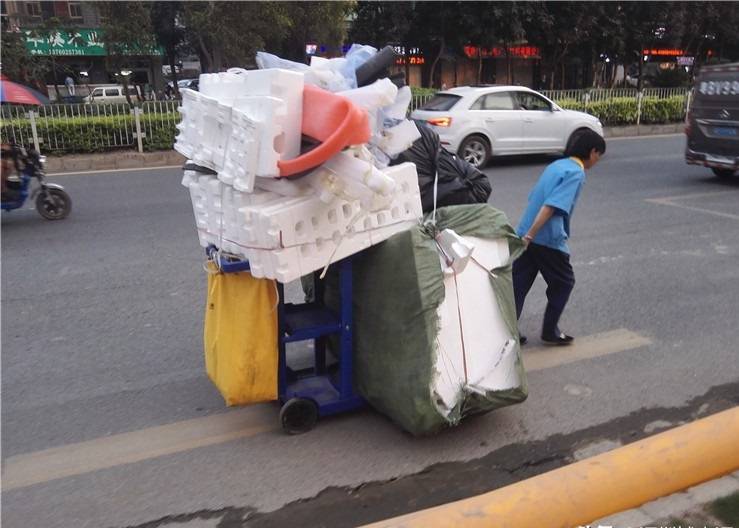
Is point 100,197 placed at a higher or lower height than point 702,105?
lower

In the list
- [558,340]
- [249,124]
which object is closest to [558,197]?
[558,340]

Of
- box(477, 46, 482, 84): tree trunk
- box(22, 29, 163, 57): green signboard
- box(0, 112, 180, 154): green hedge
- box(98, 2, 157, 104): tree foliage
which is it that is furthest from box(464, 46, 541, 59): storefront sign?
box(0, 112, 180, 154): green hedge

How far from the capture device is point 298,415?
3541 millimetres

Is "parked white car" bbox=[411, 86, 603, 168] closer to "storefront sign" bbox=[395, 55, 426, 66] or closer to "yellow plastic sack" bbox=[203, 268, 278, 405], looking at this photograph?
"yellow plastic sack" bbox=[203, 268, 278, 405]

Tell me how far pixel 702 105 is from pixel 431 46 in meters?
18.1

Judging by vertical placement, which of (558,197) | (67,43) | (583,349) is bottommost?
(583,349)

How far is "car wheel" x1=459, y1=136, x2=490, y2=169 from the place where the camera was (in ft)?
40.5

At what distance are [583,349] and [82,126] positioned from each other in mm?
11384

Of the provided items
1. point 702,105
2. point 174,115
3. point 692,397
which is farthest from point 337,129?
point 174,115

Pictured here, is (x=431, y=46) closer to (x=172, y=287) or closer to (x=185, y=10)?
(x=185, y=10)

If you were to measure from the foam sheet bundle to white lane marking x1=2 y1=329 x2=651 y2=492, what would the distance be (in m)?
1.00

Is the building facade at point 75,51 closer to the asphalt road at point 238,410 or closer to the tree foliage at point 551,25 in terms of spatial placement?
the tree foliage at point 551,25

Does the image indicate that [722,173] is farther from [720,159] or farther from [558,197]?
[558,197]

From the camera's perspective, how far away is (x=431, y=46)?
27.3 meters
